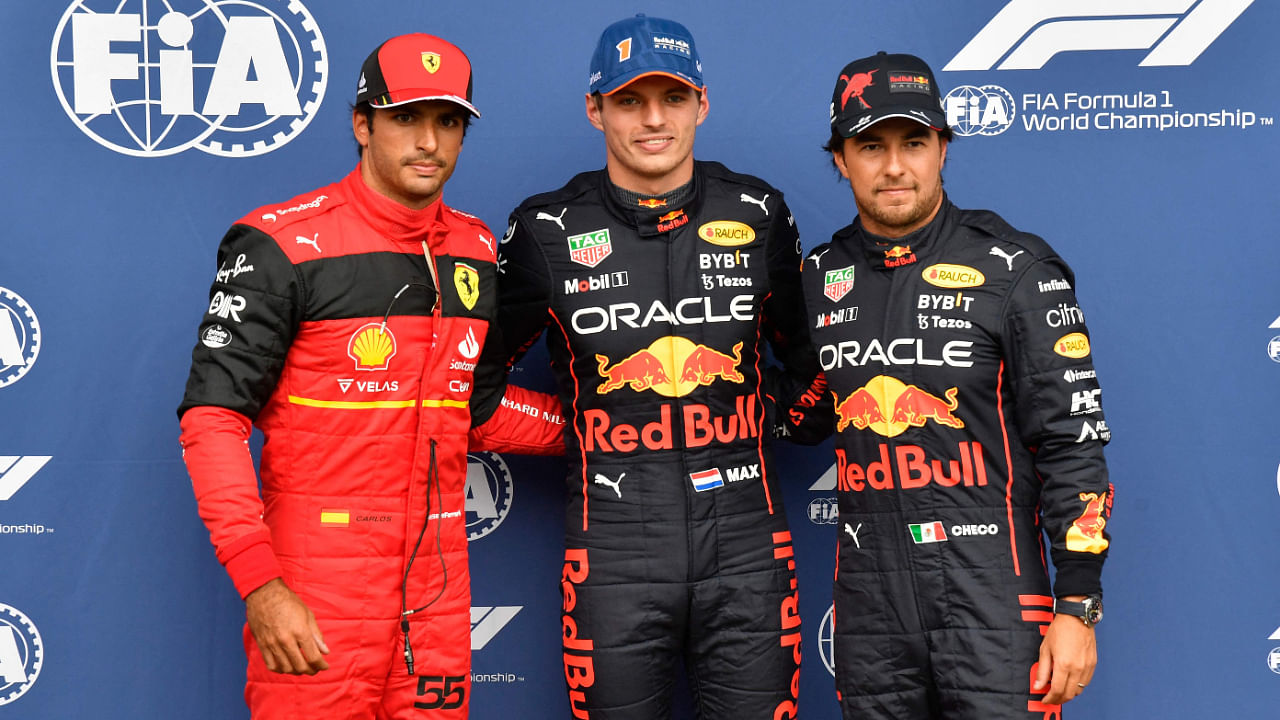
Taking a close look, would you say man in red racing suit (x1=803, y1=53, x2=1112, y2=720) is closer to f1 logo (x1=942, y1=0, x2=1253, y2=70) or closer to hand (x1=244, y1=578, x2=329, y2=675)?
f1 logo (x1=942, y1=0, x2=1253, y2=70)

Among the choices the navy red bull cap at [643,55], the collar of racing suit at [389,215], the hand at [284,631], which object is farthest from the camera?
the navy red bull cap at [643,55]

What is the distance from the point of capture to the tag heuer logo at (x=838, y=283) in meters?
2.18

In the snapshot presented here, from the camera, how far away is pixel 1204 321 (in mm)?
2742

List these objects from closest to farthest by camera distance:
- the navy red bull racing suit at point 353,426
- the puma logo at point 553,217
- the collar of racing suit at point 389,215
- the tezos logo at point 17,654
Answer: the navy red bull racing suit at point 353,426 → the collar of racing suit at point 389,215 → the puma logo at point 553,217 → the tezos logo at point 17,654

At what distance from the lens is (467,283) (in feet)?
7.41

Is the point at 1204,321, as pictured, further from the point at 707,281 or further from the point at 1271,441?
the point at 707,281

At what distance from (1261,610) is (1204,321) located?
78 cm

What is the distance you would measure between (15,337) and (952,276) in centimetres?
240

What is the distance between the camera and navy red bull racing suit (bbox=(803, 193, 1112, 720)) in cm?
194

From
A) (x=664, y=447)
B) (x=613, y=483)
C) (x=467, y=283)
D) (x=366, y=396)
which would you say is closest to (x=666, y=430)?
(x=664, y=447)

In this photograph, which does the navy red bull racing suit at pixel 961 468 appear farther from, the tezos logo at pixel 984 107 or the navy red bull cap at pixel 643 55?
the tezos logo at pixel 984 107

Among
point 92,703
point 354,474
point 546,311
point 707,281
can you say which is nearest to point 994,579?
point 707,281

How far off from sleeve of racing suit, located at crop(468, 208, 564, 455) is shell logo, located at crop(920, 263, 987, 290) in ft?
2.78

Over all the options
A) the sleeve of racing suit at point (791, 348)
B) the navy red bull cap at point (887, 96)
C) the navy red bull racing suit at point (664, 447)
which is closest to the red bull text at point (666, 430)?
the navy red bull racing suit at point (664, 447)
